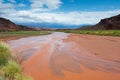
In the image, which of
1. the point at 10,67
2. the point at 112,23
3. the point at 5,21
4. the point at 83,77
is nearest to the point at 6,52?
the point at 10,67

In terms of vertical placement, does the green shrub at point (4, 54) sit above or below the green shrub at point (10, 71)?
above

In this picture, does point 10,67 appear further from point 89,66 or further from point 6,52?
point 89,66

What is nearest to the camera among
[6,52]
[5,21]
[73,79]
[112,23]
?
[6,52]

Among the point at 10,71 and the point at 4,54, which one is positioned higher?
the point at 4,54

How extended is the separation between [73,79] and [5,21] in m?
163

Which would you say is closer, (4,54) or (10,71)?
(10,71)

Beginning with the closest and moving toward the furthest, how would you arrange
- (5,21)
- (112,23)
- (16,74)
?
(16,74) < (112,23) < (5,21)

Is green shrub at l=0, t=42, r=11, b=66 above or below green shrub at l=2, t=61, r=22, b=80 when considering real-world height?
above

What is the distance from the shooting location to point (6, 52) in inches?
332

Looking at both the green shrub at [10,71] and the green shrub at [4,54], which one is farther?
the green shrub at [4,54]

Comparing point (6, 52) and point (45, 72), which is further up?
point (6, 52)

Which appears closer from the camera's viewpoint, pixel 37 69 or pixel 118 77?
pixel 118 77

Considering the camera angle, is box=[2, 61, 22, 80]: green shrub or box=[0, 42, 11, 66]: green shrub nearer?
box=[2, 61, 22, 80]: green shrub

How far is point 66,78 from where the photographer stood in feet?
31.0
